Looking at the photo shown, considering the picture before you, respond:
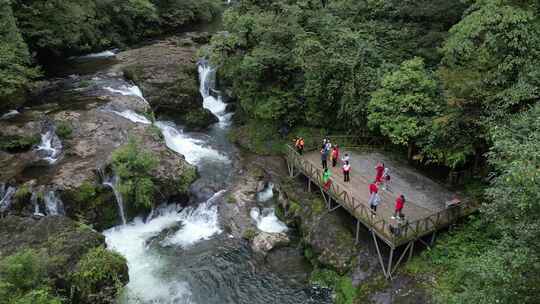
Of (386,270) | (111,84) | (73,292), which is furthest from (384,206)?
(111,84)

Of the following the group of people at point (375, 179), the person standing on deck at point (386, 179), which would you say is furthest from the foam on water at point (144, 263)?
the person standing on deck at point (386, 179)

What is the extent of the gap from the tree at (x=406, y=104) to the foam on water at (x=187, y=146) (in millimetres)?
11437

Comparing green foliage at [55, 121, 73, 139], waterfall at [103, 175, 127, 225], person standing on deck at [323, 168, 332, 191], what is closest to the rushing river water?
waterfall at [103, 175, 127, 225]

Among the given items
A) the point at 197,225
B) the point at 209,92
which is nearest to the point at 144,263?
the point at 197,225

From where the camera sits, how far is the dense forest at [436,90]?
11.0m

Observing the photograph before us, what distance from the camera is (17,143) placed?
75.9 feet

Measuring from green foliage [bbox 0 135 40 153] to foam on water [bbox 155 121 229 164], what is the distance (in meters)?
8.03

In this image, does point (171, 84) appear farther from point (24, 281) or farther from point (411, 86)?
point (24, 281)

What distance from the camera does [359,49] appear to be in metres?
24.2

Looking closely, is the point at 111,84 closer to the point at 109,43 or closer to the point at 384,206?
the point at 109,43

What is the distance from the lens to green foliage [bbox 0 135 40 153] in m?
22.9

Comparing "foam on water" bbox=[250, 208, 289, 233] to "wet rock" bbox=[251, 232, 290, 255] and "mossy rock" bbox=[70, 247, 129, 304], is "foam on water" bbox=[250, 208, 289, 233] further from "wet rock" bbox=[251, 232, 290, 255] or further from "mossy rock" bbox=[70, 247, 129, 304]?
"mossy rock" bbox=[70, 247, 129, 304]

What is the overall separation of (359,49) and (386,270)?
A: 42.5ft

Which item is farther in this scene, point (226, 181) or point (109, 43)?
point (109, 43)
